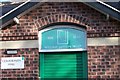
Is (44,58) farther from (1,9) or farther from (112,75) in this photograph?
(1,9)

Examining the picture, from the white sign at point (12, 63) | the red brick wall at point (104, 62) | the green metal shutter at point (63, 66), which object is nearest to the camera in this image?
the red brick wall at point (104, 62)

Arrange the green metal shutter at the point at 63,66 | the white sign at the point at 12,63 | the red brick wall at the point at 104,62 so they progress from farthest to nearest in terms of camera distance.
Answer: the white sign at the point at 12,63 < the green metal shutter at the point at 63,66 < the red brick wall at the point at 104,62

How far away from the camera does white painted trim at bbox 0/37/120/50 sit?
8961 millimetres

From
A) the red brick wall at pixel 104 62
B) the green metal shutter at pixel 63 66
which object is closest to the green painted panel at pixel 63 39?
the green metal shutter at pixel 63 66

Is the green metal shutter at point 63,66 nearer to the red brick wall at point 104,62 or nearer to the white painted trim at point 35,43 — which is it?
the red brick wall at point 104,62

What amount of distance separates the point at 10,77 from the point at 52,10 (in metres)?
2.17

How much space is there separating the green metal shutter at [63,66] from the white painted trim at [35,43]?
371mm

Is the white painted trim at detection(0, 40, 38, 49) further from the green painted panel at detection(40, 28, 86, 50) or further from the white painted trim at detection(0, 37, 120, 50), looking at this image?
the green painted panel at detection(40, 28, 86, 50)

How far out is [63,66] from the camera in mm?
8969

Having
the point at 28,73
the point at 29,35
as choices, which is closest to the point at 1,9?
the point at 29,35

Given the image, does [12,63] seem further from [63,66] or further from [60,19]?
[60,19]

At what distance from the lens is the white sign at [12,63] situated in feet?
29.7

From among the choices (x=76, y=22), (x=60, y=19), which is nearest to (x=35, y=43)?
(x=60, y=19)

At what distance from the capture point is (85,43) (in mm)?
9047
